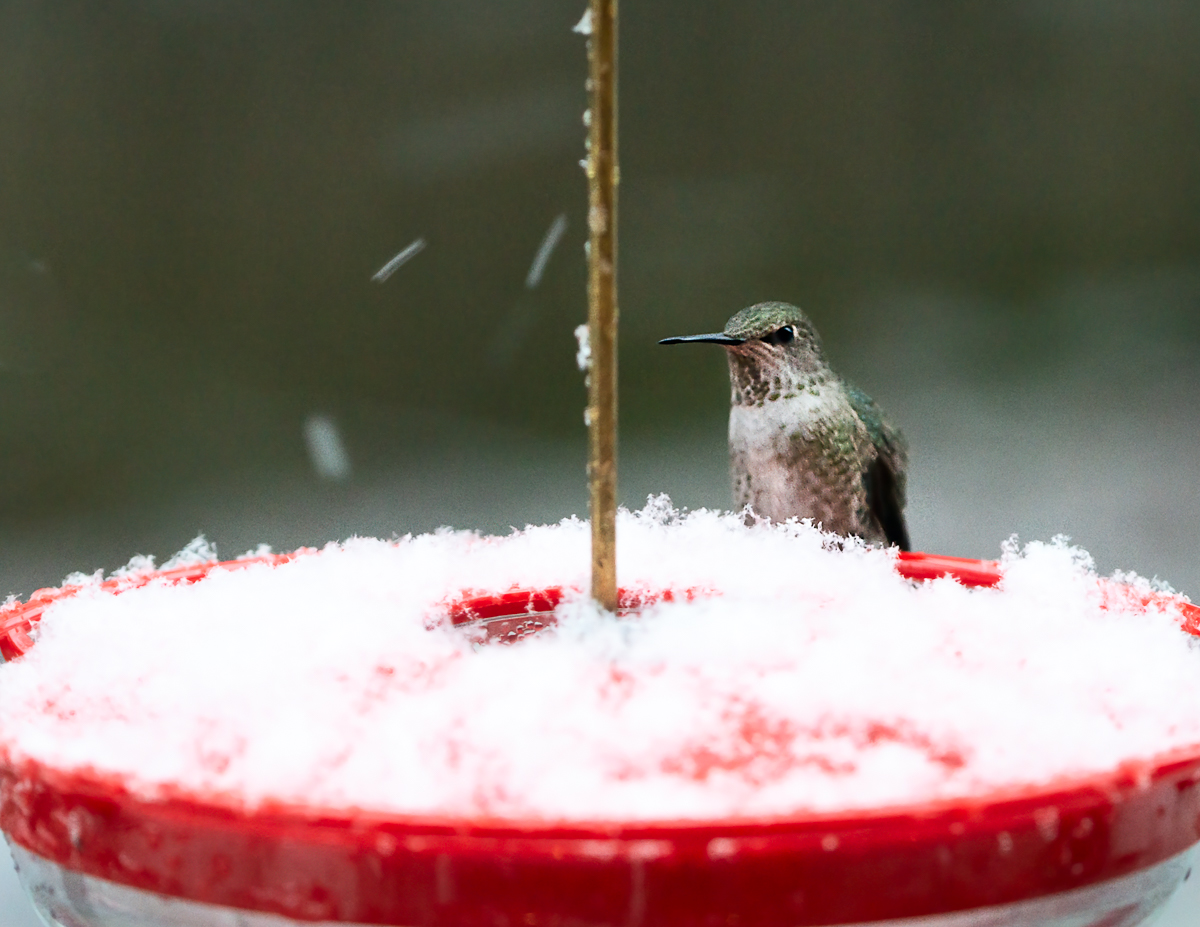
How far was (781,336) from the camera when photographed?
139 cm

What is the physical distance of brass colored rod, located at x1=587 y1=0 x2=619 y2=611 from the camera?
0.43m

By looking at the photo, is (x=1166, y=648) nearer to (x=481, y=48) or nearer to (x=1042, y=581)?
(x=1042, y=581)

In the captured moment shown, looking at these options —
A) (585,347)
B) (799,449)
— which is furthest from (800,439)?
(585,347)

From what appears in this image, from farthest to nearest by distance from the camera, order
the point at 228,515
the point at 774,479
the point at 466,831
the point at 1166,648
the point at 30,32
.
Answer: the point at 228,515, the point at 30,32, the point at 774,479, the point at 1166,648, the point at 466,831

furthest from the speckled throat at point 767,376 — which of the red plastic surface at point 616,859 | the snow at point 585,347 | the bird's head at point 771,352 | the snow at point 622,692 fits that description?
the red plastic surface at point 616,859

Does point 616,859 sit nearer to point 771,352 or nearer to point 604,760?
point 604,760

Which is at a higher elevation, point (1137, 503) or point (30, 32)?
point (30, 32)

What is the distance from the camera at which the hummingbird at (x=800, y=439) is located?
135 centimetres

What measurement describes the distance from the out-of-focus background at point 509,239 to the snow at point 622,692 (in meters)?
1.64

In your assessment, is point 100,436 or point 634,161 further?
point 100,436

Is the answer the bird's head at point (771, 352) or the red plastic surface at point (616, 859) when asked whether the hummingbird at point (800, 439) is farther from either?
the red plastic surface at point (616, 859)

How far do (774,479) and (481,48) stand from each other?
121 cm

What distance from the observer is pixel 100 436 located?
8.33ft

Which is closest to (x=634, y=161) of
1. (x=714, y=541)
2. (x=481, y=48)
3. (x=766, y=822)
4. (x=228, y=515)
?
(x=481, y=48)
